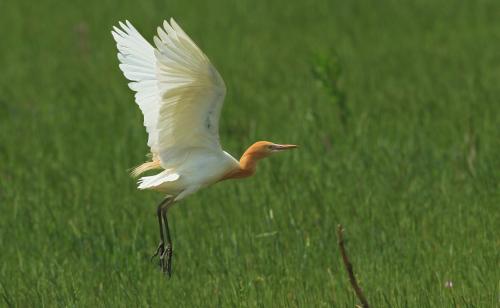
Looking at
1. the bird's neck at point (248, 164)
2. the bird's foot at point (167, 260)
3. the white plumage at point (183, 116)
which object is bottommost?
the bird's foot at point (167, 260)

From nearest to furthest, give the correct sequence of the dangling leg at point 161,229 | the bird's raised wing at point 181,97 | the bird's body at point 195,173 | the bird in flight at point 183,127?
the bird's raised wing at point 181,97
the bird in flight at point 183,127
the bird's body at point 195,173
the dangling leg at point 161,229

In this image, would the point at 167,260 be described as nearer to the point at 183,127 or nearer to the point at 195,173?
the point at 195,173

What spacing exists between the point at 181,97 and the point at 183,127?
0.60 feet

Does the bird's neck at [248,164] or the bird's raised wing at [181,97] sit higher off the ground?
the bird's raised wing at [181,97]

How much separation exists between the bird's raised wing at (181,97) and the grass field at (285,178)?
0.66 meters

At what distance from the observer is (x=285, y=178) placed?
6668mm

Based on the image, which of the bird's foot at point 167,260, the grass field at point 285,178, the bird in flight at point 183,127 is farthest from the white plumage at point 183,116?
the grass field at point 285,178

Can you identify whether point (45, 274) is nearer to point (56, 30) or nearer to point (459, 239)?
point (459, 239)

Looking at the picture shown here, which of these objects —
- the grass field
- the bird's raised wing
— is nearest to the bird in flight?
the bird's raised wing

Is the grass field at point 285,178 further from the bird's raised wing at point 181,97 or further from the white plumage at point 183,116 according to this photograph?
the bird's raised wing at point 181,97

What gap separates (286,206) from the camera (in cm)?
605

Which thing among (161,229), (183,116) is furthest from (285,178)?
(183,116)

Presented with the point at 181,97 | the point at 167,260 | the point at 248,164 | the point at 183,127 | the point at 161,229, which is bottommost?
the point at 167,260

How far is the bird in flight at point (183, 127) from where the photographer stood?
438 centimetres
